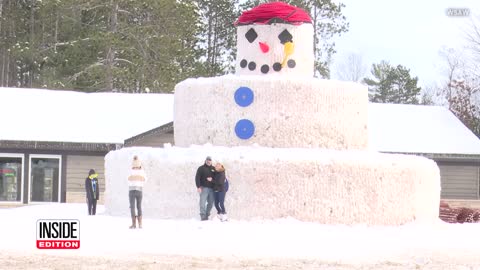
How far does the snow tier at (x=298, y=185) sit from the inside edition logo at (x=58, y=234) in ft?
9.10

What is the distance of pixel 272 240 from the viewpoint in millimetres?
18281

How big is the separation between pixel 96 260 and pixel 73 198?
16.9 metres

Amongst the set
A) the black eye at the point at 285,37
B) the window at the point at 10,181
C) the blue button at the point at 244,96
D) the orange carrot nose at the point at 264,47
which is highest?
the black eye at the point at 285,37

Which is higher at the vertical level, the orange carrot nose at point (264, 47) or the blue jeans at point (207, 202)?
the orange carrot nose at point (264, 47)

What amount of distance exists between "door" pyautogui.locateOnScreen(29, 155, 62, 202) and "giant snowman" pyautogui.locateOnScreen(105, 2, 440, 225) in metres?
9.07

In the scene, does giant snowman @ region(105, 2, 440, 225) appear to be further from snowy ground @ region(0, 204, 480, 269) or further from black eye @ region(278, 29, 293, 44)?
snowy ground @ region(0, 204, 480, 269)

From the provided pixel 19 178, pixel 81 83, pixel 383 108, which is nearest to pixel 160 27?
pixel 81 83

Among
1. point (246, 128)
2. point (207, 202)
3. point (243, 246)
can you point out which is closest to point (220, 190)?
point (207, 202)

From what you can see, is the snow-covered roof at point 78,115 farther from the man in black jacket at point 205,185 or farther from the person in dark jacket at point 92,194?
the man in black jacket at point 205,185

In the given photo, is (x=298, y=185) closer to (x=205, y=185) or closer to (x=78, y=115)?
(x=205, y=185)

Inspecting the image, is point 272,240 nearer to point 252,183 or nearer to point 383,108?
point 252,183

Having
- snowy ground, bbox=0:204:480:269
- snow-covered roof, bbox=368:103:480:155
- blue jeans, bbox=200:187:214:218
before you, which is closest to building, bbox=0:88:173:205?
snow-covered roof, bbox=368:103:480:155

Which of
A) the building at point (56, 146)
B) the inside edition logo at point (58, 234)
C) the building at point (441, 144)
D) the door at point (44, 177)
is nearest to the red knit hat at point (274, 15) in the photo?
the inside edition logo at point (58, 234)

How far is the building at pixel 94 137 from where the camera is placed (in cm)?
3216
